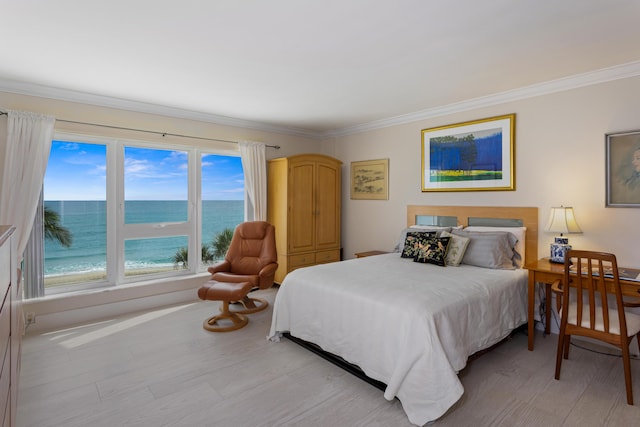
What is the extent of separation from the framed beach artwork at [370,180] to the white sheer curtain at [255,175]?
141 cm

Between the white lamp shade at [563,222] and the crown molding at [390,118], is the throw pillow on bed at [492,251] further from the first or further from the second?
the crown molding at [390,118]

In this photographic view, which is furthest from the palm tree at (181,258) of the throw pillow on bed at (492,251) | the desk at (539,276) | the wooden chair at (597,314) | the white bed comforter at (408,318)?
the wooden chair at (597,314)

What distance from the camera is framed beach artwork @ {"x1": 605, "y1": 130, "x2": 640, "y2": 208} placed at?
288 cm

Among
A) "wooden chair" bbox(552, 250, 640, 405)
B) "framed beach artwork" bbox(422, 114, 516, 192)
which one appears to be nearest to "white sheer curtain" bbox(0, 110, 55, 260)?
"framed beach artwork" bbox(422, 114, 516, 192)

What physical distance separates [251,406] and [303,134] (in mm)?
4288

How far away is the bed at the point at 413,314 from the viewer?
2.05 m

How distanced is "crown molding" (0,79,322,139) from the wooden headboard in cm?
241

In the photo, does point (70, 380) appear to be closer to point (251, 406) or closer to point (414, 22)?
point (251, 406)

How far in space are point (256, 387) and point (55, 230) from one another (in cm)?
291

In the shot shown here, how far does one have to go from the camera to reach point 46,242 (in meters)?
3.62

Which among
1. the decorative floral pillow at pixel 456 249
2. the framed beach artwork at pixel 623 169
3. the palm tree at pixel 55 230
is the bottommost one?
the decorative floral pillow at pixel 456 249

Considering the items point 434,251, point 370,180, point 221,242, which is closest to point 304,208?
point 370,180

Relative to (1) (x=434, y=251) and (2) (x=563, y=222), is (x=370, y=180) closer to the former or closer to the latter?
(1) (x=434, y=251)

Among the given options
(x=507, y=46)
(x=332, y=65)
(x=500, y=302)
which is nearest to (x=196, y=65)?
(x=332, y=65)
